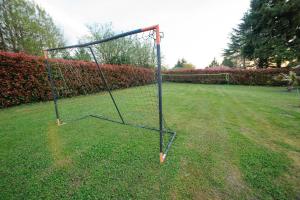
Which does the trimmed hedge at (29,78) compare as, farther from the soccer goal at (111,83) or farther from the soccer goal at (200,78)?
the soccer goal at (200,78)

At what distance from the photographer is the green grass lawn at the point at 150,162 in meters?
1.55

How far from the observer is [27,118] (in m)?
4.32

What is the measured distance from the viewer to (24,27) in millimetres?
17703

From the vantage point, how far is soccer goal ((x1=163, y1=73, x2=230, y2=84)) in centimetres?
1666

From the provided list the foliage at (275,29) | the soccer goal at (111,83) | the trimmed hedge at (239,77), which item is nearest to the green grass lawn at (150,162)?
the soccer goal at (111,83)

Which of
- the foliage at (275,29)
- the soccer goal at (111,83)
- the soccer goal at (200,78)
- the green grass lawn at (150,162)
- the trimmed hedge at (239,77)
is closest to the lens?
the green grass lawn at (150,162)

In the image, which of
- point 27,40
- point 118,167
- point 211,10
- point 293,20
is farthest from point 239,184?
point 27,40

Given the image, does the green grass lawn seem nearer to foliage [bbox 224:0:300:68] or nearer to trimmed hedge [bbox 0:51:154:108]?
trimmed hedge [bbox 0:51:154:108]

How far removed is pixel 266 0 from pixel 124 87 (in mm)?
18629

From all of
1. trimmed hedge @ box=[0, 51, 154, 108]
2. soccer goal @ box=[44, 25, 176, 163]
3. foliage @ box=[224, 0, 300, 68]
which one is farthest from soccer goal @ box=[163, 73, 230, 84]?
trimmed hedge @ box=[0, 51, 154, 108]

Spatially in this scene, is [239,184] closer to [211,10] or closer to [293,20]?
[211,10]

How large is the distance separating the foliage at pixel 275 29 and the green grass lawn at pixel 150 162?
17.8 meters

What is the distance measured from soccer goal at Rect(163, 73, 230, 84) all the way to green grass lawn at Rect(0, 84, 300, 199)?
14.4 metres

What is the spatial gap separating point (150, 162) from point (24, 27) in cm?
2372
